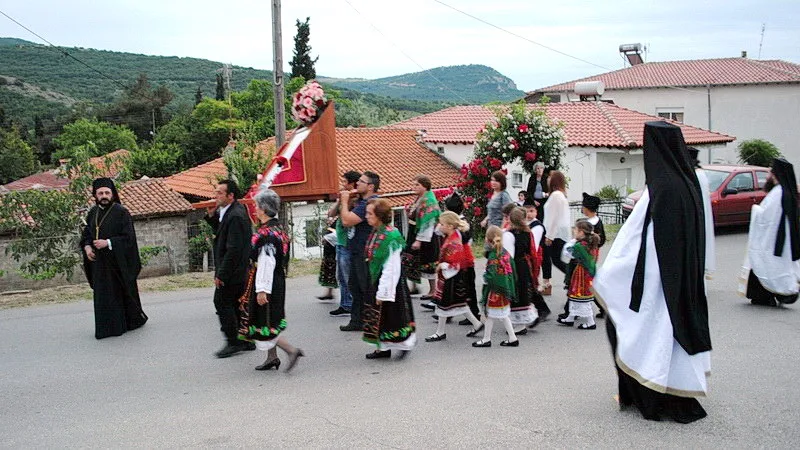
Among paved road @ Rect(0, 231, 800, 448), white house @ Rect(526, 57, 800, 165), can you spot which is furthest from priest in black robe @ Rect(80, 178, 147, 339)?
white house @ Rect(526, 57, 800, 165)

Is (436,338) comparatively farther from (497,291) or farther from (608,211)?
(608,211)

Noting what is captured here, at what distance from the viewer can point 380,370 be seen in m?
7.38

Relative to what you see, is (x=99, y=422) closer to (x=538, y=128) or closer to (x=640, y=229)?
(x=640, y=229)

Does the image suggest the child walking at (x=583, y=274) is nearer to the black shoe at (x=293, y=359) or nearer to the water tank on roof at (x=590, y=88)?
the black shoe at (x=293, y=359)

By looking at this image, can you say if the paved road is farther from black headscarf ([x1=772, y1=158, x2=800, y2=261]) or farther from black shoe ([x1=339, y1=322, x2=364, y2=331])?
black headscarf ([x1=772, y1=158, x2=800, y2=261])

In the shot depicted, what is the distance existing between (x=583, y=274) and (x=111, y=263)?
17.9ft

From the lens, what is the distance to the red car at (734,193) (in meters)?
18.6

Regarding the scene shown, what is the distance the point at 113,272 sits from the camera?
912cm

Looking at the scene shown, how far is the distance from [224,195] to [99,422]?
2.87 meters

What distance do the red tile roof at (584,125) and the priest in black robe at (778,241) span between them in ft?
54.0

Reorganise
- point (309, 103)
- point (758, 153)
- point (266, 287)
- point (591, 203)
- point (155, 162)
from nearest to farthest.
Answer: point (266, 287)
point (591, 203)
point (309, 103)
point (758, 153)
point (155, 162)

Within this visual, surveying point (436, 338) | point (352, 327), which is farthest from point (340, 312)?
point (436, 338)

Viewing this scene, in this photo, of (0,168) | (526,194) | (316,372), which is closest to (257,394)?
(316,372)

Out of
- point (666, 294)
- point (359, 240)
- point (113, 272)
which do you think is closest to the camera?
point (666, 294)
